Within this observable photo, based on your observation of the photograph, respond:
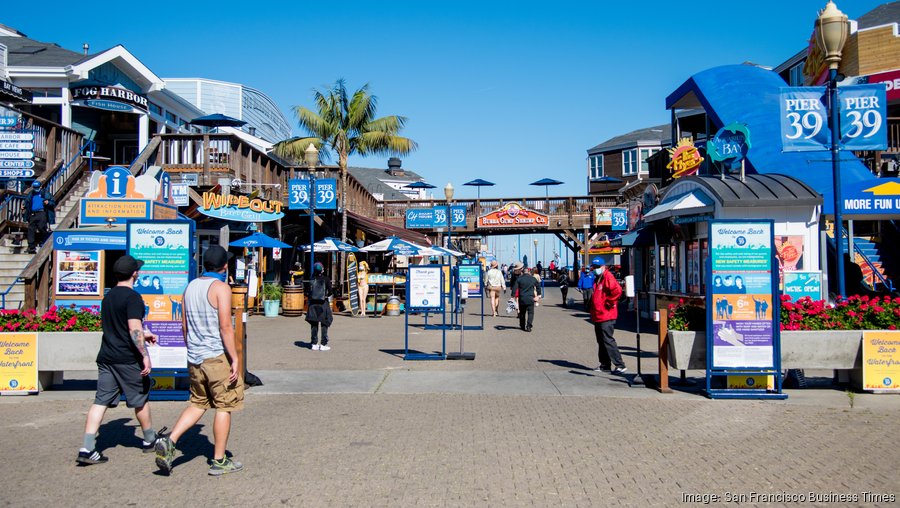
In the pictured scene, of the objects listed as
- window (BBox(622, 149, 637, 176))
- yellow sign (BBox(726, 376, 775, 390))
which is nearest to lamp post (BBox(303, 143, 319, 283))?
yellow sign (BBox(726, 376, 775, 390))

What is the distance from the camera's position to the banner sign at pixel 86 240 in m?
13.5

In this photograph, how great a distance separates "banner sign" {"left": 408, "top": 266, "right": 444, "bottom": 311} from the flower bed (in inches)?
212

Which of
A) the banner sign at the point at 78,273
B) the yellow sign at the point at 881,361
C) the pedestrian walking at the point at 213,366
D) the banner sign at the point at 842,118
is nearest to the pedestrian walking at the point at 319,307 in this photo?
the banner sign at the point at 78,273

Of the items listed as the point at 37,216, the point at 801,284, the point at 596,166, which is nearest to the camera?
the point at 801,284

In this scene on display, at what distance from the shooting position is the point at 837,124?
11.1 meters

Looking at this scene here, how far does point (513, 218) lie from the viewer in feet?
122

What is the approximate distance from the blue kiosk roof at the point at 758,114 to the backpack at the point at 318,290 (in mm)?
11901

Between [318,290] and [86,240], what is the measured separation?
4.36 meters

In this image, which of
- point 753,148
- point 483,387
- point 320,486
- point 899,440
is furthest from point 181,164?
point 899,440

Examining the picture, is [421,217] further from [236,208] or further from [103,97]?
[103,97]

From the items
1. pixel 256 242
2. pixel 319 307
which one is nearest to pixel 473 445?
pixel 319 307

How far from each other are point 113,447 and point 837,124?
1063 centimetres

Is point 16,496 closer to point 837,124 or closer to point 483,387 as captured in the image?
point 483,387

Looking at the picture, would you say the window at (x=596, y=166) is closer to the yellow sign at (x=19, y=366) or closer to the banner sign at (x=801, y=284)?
the banner sign at (x=801, y=284)
